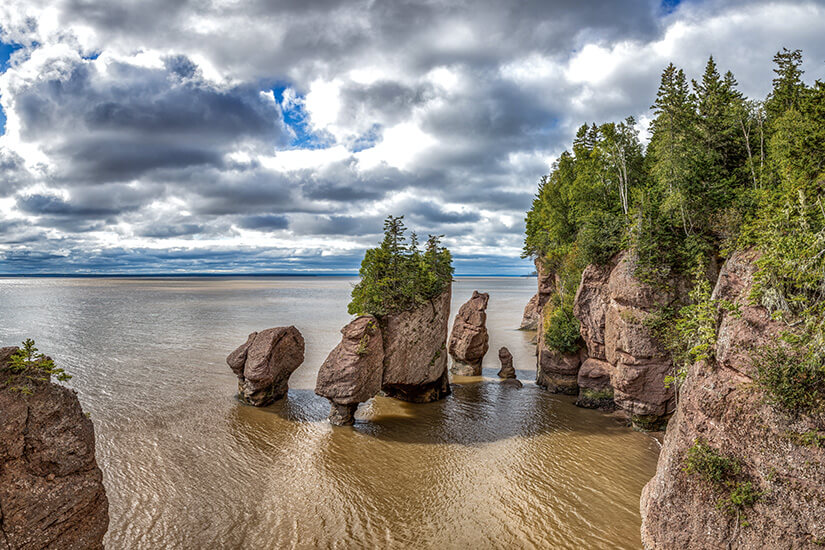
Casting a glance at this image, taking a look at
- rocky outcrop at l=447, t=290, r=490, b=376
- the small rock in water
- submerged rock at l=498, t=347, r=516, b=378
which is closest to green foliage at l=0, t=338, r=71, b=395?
the small rock in water

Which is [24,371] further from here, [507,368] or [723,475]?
[507,368]

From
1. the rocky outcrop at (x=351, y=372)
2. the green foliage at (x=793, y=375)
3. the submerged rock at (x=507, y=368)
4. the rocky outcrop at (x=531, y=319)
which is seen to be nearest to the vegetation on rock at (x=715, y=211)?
the green foliage at (x=793, y=375)

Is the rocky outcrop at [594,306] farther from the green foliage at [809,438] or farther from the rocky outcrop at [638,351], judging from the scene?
the green foliage at [809,438]

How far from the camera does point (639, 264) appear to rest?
79.8 feet

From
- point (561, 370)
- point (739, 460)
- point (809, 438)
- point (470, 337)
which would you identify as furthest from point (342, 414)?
point (809, 438)

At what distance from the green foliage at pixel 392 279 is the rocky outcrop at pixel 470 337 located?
8.67 metres

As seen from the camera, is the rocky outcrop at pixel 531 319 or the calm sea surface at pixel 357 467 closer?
the calm sea surface at pixel 357 467

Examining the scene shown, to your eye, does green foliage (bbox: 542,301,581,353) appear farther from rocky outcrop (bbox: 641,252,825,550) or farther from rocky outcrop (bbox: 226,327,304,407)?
rocky outcrop (bbox: 226,327,304,407)

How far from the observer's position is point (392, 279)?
29469 mm

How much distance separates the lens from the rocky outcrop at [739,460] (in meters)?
10.3

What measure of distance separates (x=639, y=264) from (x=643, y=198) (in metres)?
4.02

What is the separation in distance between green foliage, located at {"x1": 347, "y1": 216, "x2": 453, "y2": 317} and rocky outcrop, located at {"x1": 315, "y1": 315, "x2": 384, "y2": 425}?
2.24m

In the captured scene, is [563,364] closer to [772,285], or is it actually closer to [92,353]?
[772,285]

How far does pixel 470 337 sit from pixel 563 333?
9100mm
